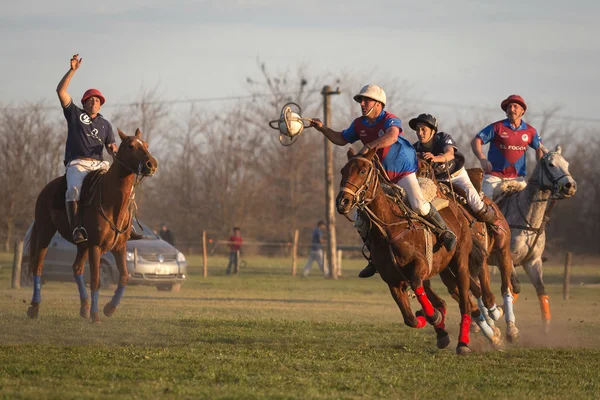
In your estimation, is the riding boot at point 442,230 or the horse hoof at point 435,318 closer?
the horse hoof at point 435,318

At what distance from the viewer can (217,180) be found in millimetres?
74812

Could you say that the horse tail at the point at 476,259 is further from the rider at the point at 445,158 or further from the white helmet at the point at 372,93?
the white helmet at the point at 372,93

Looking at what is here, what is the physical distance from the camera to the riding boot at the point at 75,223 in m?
14.3

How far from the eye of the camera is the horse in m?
15.1

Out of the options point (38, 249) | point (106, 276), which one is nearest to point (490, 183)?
point (38, 249)

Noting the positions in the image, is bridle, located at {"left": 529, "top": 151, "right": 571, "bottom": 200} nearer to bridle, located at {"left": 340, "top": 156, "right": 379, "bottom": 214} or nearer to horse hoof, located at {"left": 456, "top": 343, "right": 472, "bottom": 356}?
horse hoof, located at {"left": 456, "top": 343, "right": 472, "bottom": 356}

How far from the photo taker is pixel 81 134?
14.9 metres

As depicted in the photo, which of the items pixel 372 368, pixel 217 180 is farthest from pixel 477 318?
pixel 217 180

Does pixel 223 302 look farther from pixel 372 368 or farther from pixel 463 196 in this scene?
pixel 372 368

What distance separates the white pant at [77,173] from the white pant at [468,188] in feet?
18.1

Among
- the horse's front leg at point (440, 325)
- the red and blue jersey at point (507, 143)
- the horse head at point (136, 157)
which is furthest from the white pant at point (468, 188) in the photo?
the horse head at point (136, 157)

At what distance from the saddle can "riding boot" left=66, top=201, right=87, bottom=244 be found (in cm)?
15

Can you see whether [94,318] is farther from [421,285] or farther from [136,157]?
[421,285]

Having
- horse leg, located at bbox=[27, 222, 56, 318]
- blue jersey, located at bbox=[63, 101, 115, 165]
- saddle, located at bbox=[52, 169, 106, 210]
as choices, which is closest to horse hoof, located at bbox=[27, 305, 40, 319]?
horse leg, located at bbox=[27, 222, 56, 318]
